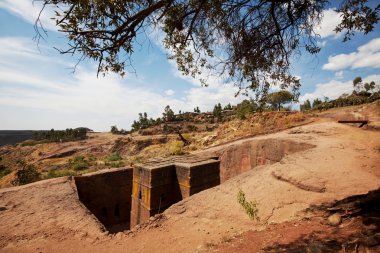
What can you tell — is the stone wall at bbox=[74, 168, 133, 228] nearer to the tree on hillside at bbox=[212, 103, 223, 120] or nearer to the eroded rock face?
the eroded rock face

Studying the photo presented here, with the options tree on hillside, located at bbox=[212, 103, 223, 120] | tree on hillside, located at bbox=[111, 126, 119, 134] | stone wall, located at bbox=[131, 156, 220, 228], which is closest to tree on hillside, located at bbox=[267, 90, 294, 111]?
stone wall, located at bbox=[131, 156, 220, 228]

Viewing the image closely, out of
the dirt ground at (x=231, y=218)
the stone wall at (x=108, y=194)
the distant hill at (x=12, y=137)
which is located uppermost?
the distant hill at (x=12, y=137)

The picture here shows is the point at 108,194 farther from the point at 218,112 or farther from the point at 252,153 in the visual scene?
the point at 218,112

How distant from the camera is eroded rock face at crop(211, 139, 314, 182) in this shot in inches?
407

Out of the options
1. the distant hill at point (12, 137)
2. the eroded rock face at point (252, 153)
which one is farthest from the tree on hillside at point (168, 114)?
the distant hill at point (12, 137)

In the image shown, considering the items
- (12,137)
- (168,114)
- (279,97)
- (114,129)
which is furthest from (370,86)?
(12,137)

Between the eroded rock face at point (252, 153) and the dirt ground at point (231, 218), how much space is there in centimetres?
265

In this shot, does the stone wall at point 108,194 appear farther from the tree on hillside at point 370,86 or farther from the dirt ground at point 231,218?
the tree on hillside at point 370,86

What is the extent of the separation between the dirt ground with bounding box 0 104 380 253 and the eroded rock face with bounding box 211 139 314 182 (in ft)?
8.68

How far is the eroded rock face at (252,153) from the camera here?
1034 centimetres

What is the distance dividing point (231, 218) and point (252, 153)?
280 inches

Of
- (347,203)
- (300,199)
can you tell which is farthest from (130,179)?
(347,203)

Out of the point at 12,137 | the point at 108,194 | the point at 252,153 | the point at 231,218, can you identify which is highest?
the point at 12,137

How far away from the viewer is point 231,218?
5043 millimetres
